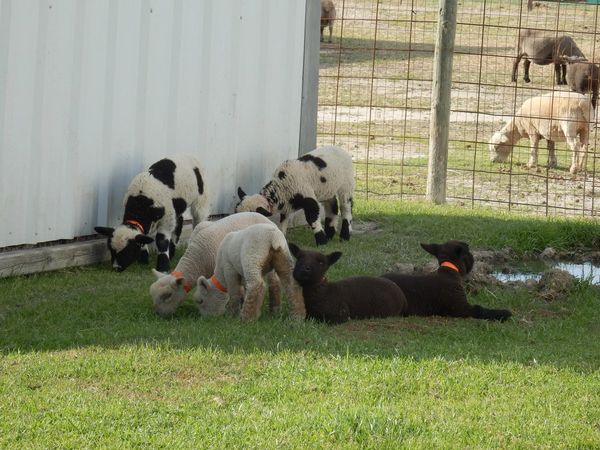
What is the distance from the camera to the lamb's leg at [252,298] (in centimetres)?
861

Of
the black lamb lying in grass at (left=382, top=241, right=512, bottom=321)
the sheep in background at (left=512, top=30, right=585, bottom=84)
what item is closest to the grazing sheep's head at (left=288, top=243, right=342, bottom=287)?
the black lamb lying in grass at (left=382, top=241, right=512, bottom=321)

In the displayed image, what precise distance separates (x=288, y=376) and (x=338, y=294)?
71.1 inches

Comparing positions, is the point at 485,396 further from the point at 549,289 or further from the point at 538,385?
the point at 549,289

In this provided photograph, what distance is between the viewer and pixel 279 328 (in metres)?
8.30

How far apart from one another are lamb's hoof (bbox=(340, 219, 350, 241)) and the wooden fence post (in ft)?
9.23

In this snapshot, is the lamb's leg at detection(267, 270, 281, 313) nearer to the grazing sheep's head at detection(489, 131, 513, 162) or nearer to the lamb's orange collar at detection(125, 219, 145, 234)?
the lamb's orange collar at detection(125, 219, 145, 234)

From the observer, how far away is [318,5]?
580 inches

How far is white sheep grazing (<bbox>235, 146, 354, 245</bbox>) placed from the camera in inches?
498

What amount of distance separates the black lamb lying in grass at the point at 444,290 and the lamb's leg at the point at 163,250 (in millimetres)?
2695

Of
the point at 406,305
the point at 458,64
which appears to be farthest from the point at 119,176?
the point at 458,64

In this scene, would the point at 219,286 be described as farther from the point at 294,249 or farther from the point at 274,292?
the point at 294,249

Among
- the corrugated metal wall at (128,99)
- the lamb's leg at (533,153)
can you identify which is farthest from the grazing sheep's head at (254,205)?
the lamb's leg at (533,153)

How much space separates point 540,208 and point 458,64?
17.2m

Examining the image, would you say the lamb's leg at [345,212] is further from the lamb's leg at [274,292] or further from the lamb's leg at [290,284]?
the lamb's leg at [290,284]
